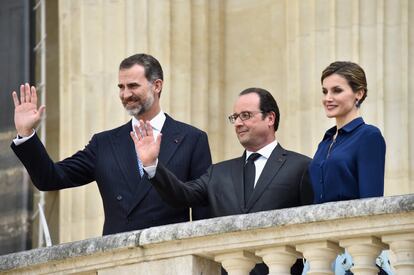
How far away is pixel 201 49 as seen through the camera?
1712cm

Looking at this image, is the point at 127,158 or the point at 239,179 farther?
the point at 127,158

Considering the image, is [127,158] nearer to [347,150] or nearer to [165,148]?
[165,148]

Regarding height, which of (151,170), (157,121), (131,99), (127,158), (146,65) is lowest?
(151,170)

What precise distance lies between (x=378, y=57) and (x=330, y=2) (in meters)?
0.61

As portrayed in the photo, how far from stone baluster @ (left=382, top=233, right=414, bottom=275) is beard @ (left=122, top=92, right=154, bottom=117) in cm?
223

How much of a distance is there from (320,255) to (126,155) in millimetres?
2064

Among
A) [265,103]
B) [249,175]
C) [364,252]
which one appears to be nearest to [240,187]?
[249,175]

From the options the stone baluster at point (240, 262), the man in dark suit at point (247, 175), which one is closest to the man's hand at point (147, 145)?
the man in dark suit at point (247, 175)

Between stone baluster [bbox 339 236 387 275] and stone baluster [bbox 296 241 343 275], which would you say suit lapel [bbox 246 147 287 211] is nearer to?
stone baluster [bbox 296 241 343 275]

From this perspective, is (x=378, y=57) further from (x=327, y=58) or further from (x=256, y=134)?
(x=256, y=134)

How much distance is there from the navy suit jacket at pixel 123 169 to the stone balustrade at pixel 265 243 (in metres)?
0.59

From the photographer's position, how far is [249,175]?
474 inches

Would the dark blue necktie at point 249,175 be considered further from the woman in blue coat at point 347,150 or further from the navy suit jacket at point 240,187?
the woman in blue coat at point 347,150

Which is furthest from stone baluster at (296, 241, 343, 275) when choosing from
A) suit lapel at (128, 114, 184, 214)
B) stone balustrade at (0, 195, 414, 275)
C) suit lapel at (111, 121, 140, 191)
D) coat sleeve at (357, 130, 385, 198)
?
suit lapel at (111, 121, 140, 191)
